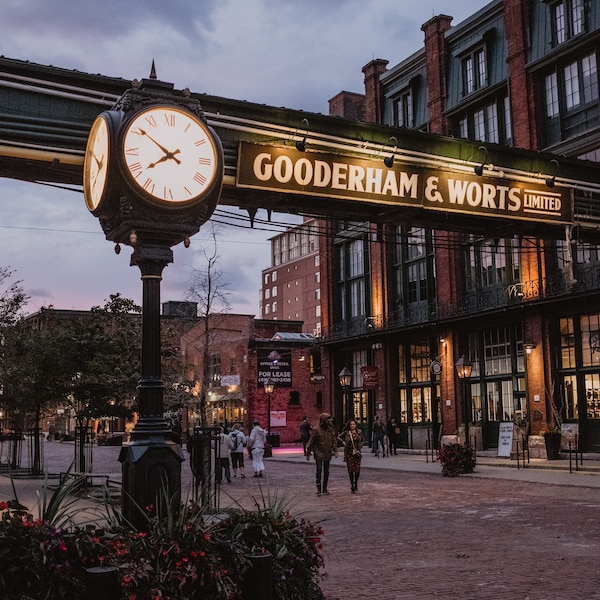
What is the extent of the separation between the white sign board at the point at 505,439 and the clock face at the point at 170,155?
24618mm

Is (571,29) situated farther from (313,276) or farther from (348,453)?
(313,276)

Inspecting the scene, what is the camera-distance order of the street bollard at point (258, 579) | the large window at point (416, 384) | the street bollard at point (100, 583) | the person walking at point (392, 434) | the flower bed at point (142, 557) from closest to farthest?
the street bollard at point (100, 583) → the flower bed at point (142, 557) → the street bollard at point (258, 579) → the person walking at point (392, 434) → the large window at point (416, 384)

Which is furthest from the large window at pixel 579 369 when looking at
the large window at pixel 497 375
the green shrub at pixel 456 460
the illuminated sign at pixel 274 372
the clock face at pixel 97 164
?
the clock face at pixel 97 164

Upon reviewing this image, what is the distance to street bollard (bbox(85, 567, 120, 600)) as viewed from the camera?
3924 millimetres

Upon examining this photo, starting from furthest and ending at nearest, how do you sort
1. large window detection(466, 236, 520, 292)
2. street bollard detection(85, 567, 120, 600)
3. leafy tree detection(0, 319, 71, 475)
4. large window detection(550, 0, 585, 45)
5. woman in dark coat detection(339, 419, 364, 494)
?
large window detection(466, 236, 520, 292) → large window detection(550, 0, 585, 45) → leafy tree detection(0, 319, 71, 475) → woman in dark coat detection(339, 419, 364, 494) → street bollard detection(85, 567, 120, 600)

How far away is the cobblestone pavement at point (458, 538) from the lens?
297 inches

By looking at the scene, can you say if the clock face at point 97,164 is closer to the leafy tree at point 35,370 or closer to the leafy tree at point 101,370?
the leafy tree at point 101,370

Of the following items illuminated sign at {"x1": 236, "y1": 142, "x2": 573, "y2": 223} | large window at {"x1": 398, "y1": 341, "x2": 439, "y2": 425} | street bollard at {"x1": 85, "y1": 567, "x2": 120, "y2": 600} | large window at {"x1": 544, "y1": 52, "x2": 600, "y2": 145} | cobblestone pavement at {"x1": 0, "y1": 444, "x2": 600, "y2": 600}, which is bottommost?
cobblestone pavement at {"x1": 0, "y1": 444, "x2": 600, "y2": 600}

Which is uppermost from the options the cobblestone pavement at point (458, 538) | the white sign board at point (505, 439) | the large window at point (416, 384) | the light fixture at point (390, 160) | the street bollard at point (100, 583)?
the light fixture at point (390, 160)

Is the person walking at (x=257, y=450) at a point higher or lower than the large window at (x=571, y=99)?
lower

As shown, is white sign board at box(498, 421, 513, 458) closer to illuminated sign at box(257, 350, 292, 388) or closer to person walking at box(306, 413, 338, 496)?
person walking at box(306, 413, 338, 496)

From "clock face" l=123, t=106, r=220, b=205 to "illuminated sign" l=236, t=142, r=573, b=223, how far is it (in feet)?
7.55

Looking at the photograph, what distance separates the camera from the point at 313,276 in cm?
10556

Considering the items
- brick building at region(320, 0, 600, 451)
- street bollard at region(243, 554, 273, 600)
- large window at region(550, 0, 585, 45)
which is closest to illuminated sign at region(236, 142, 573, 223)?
street bollard at region(243, 554, 273, 600)
